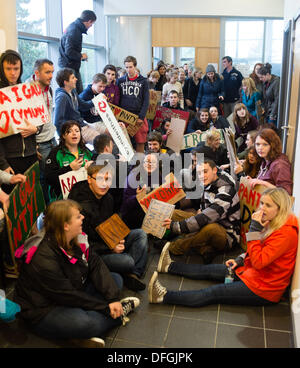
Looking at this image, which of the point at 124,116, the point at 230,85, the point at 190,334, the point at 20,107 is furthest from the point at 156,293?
the point at 230,85

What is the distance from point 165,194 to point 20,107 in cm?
151

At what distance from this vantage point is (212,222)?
3.66 m

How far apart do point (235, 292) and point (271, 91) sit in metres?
4.51

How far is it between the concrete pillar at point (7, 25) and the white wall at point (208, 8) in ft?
21.0

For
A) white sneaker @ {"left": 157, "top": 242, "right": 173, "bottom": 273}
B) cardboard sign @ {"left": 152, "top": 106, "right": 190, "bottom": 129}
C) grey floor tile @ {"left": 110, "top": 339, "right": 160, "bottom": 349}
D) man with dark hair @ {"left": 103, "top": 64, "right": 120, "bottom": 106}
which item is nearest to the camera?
grey floor tile @ {"left": 110, "top": 339, "right": 160, "bottom": 349}

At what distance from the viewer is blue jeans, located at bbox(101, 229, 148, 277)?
125 inches

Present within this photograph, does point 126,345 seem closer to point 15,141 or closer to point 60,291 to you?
point 60,291

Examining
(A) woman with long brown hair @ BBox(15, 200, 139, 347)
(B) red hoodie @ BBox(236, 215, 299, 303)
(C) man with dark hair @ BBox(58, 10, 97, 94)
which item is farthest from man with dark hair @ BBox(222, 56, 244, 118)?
(A) woman with long brown hair @ BBox(15, 200, 139, 347)

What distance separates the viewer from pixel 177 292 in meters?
2.95

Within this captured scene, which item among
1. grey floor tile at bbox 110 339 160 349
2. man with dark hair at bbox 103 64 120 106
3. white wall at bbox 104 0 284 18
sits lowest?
grey floor tile at bbox 110 339 160 349

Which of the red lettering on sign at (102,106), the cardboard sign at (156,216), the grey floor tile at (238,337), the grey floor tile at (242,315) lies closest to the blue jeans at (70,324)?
the grey floor tile at (238,337)

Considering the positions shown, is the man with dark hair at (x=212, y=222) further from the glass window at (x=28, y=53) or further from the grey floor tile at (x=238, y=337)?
the glass window at (x=28, y=53)

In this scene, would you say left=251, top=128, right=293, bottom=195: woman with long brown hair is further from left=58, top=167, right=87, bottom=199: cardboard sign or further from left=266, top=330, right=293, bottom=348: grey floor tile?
left=58, top=167, right=87, bottom=199: cardboard sign

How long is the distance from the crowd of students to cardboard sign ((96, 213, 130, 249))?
0.27 feet
